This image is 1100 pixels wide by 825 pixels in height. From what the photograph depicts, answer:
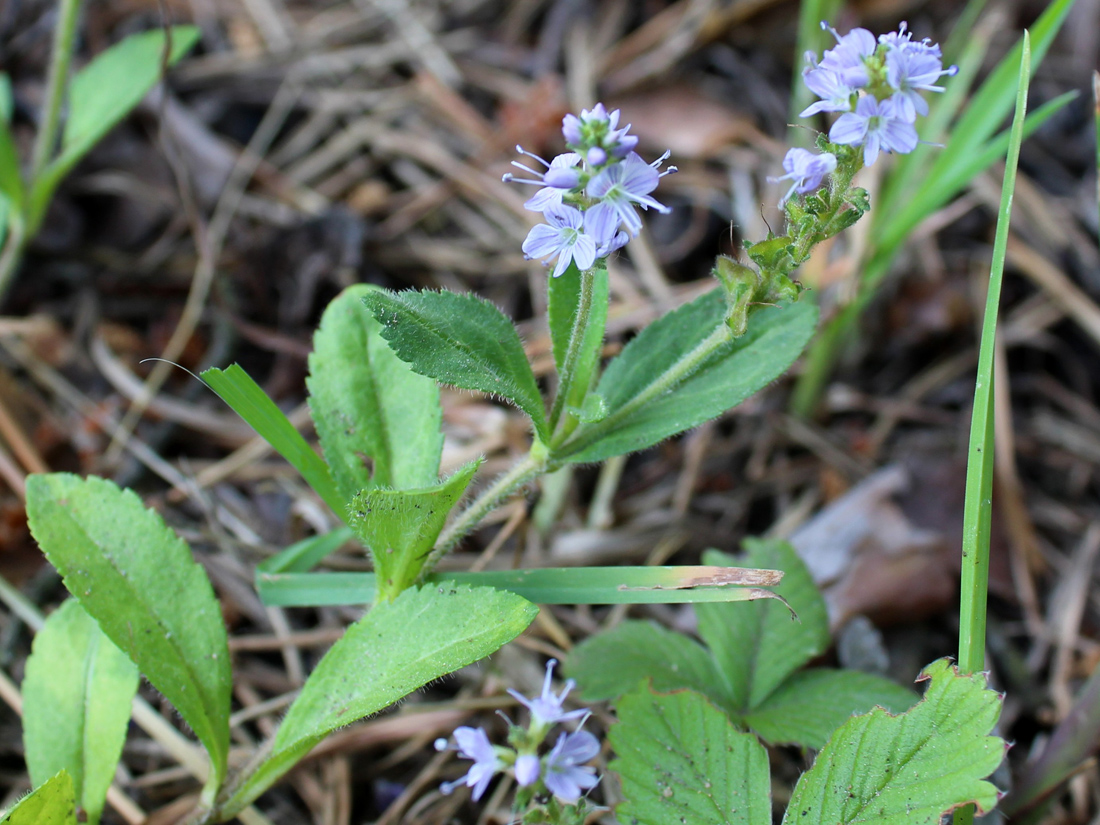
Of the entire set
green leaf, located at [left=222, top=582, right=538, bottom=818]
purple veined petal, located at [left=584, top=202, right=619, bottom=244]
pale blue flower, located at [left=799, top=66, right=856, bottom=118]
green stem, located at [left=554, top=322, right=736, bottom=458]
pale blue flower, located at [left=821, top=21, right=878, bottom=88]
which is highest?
pale blue flower, located at [left=821, top=21, right=878, bottom=88]

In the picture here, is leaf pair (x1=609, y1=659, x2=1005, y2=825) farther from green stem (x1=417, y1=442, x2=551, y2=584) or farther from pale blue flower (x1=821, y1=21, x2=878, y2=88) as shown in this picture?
pale blue flower (x1=821, y1=21, x2=878, y2=88)

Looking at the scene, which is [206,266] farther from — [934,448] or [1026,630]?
[1026,630]

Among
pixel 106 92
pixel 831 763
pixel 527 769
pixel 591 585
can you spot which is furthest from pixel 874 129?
pixel 106 92

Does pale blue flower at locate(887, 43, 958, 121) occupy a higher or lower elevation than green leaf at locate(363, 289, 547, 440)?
higher

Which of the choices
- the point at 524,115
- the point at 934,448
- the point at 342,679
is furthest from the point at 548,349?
the point at 342,679

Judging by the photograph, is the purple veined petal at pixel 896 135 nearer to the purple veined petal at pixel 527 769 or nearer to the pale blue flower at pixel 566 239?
the pale blue flower at pixel 566 239

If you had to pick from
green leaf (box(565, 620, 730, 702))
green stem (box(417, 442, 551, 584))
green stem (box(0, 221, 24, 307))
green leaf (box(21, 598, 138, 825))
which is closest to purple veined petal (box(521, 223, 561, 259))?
green stem (box(417, 442, 551, 584))

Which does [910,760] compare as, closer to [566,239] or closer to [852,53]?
[566,239]
